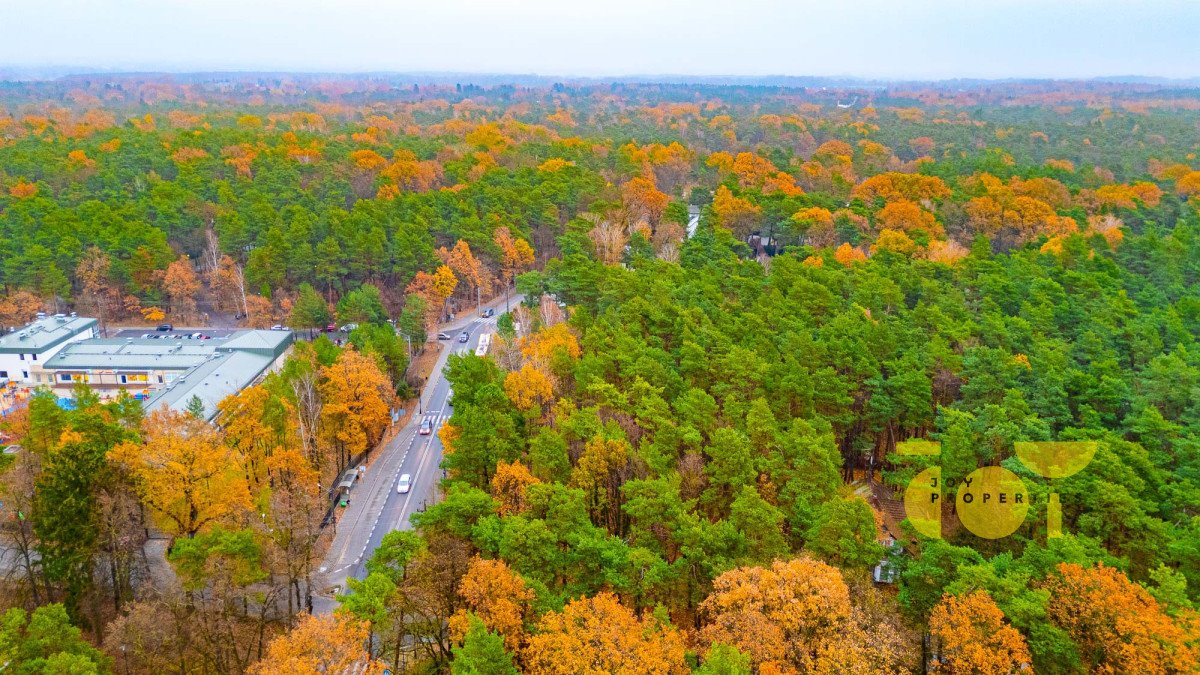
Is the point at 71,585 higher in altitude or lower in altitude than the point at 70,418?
lower

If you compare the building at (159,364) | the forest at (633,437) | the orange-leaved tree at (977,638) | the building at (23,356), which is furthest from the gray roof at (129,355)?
the orange-leaved tree at (977,638)

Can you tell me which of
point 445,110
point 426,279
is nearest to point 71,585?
point 426,279

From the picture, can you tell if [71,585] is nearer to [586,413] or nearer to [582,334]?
[586,413]

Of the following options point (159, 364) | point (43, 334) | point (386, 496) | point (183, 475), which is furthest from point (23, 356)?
point (386, 496)

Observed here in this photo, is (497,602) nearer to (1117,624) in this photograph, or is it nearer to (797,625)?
(797,625)

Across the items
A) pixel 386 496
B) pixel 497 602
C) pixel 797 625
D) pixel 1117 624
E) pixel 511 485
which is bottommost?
pixel 386 496
